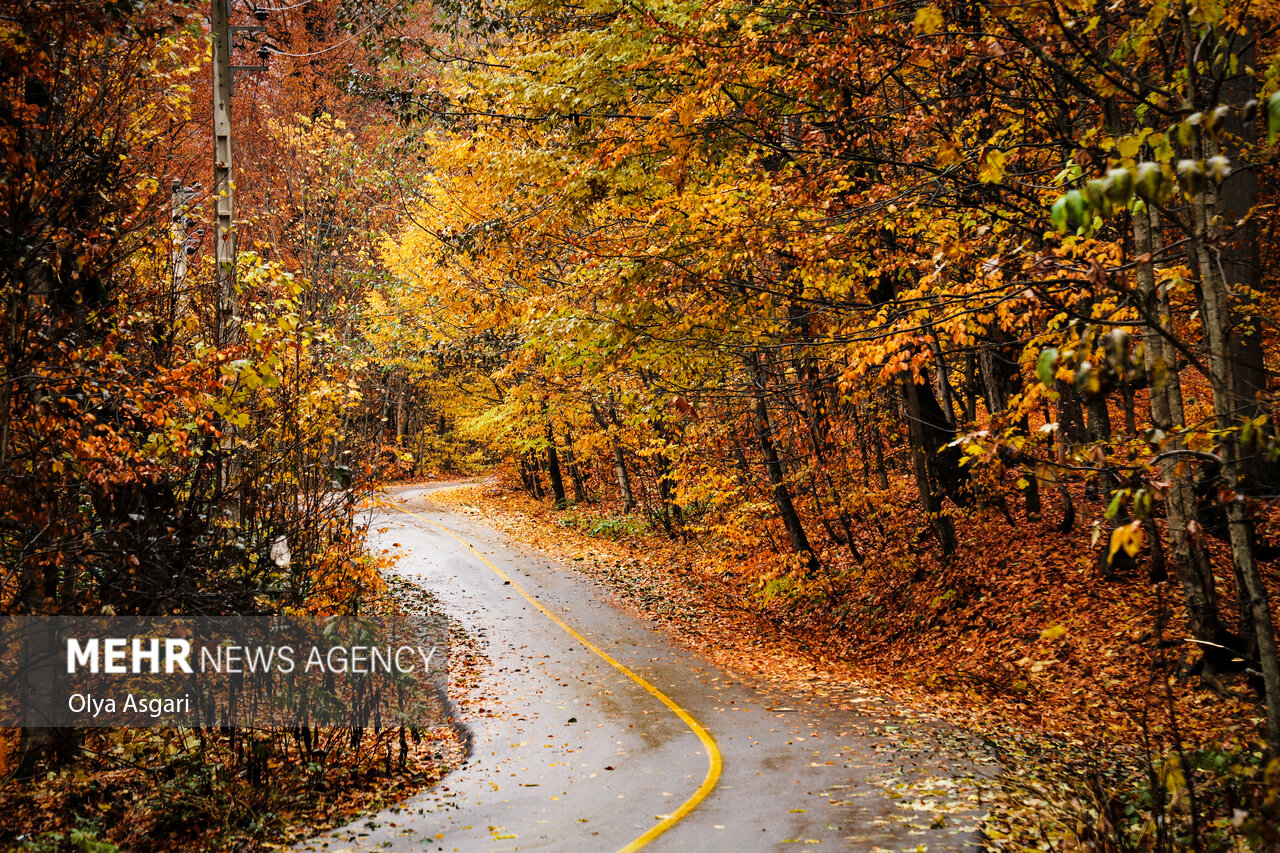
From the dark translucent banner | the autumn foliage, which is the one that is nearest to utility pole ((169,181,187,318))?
the dark translucent banner

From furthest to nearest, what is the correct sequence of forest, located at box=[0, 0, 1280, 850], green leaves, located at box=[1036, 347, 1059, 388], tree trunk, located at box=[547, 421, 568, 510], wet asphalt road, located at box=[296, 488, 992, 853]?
tree trunk, located at box=[547, 421, 568, 510] < wet asphalt road, located at box=[296, 488, 992, 853] < forest, located at box=[0, 0, 1280, 850] < green leaves, located at box=[1036, 347, 1059, 388]

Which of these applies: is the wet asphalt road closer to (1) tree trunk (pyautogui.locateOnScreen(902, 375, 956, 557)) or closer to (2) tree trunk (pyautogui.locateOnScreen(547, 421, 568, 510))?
(1) tree trunk (pyautogui.locateOnScreen(902, 375, 956, 557))

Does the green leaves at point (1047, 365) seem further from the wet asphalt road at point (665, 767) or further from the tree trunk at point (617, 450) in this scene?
the tree trunk at point (617, 450)

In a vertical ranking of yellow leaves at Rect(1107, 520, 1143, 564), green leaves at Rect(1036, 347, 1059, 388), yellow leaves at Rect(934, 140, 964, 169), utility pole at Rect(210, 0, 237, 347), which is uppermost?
utility pole at Rect(210, 0, 237, 347)

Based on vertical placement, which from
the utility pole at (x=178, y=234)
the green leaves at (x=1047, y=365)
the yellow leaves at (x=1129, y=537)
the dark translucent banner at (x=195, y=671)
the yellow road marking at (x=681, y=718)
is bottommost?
the yellow road marking at (x=681, y=718)

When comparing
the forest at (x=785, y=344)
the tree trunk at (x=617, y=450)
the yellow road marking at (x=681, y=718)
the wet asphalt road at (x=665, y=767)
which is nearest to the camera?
the forest at (x=785, y=344)

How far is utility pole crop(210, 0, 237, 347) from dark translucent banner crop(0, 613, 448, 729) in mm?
3439

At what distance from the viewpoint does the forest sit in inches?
203

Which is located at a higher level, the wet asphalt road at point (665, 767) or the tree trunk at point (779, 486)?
the tree trunk at point (779, 486)

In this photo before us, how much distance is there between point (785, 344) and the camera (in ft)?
24.0

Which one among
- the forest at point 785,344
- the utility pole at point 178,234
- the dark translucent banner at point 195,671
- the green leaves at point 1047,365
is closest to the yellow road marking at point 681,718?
the dark translucent banner at point 195,671

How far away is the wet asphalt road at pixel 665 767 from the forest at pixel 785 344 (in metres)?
0.80

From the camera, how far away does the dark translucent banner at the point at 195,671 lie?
24.5 ft

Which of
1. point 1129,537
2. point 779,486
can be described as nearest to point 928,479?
point 779,486
